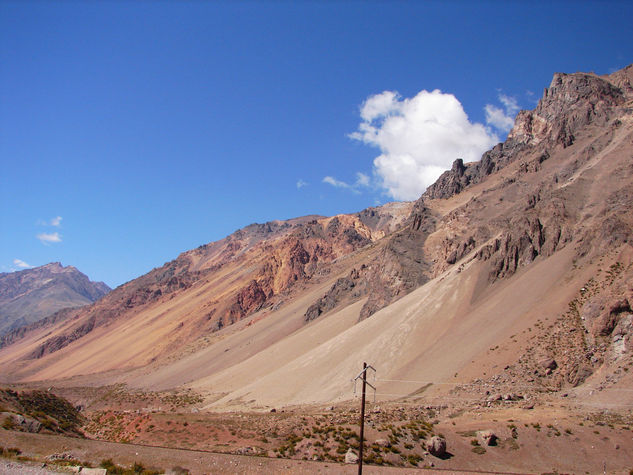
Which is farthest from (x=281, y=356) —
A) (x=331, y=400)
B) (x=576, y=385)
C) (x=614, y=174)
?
(x=614, y=174)

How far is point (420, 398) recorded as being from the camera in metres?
44.4

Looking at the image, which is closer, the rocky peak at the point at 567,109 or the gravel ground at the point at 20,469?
the gravel ground at the point at 20,469

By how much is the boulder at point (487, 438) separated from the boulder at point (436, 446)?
118 inches

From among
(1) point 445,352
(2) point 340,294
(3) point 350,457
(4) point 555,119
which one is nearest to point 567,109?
(4) point 555,119

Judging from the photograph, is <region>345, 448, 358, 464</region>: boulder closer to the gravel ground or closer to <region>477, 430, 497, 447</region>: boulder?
<region>477, 430, 497, 447</region>: boulder

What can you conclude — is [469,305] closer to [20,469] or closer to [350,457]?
[350,457]

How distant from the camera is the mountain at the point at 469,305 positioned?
4484cm

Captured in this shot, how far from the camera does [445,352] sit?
5341 cm

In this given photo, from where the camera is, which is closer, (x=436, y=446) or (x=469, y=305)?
(x=436, y=446)

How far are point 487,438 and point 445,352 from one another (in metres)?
24.1

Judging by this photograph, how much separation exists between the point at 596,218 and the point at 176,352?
10221 cm

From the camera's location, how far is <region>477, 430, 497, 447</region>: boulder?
2946cm

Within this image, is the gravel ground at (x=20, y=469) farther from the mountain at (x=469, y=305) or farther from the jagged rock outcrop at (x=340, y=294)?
the jagged rock outcrop at (x=340, y=294)

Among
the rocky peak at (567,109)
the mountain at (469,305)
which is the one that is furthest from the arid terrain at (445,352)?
the rocky peak at (567,109)
